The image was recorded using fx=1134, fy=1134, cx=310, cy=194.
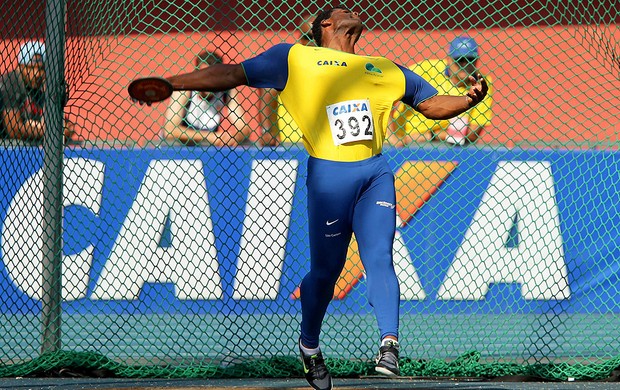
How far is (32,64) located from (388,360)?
4573 mm

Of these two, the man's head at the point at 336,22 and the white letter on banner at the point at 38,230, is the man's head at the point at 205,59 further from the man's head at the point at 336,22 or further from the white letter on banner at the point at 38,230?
the man's head at the point at 336,22

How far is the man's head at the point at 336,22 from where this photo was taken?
660 cm

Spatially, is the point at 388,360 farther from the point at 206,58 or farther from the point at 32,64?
the point at 32,64

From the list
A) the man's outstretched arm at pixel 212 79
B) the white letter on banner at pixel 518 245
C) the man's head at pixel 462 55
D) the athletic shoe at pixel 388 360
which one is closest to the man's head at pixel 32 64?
the man's outstretched arm at pixel 212 79

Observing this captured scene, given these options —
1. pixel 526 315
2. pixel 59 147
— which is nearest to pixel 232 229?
pixel 59 147

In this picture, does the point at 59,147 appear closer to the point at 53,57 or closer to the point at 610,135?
the point at 53,57

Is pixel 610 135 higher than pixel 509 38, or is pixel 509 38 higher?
pixel 509 38

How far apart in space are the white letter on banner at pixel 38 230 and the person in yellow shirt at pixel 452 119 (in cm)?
260

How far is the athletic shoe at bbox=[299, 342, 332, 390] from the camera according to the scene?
666cm

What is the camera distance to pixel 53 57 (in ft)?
27.9

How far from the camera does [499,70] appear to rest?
10758 millimetres

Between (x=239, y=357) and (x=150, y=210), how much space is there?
1.80m

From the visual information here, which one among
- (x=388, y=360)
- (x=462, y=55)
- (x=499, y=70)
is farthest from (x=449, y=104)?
(x=499, y=70)

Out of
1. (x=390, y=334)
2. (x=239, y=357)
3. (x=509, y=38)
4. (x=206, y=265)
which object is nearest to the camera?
(x=390, y=334)
